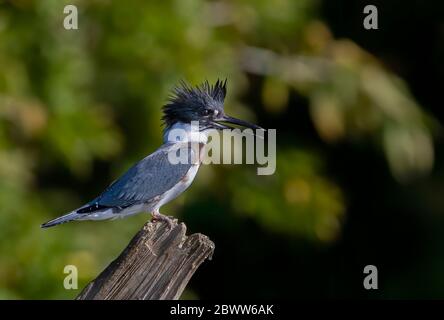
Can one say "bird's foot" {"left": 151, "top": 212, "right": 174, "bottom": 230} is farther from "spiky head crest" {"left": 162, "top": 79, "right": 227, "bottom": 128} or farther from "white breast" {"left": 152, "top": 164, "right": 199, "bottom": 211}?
"spiky head crest" {"left": 162, "top": 79, "right": 227, "bottom": 128}

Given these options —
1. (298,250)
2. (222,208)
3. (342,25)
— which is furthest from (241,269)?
(342,25)

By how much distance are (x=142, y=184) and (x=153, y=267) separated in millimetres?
1052

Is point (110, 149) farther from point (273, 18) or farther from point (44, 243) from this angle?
point (273, 18)

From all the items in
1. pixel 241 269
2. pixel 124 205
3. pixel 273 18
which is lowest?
pixel 241 269

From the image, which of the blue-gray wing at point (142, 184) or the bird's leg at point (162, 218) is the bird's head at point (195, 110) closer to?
the blue-gray wing at point (142, 184)

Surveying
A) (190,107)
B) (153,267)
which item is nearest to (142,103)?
(190,107)

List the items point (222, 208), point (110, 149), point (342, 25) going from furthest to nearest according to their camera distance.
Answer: point (342, 25), point (222, 208), point (110, 149)

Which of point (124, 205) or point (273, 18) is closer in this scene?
point (124, 205)

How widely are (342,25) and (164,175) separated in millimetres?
5784

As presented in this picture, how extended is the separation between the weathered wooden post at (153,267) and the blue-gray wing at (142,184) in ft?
2.44

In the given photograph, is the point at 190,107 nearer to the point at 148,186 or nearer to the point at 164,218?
the point at 148,186

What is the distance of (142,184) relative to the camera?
5.02m

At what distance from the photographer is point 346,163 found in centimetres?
1106

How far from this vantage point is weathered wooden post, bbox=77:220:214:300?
3.96m
